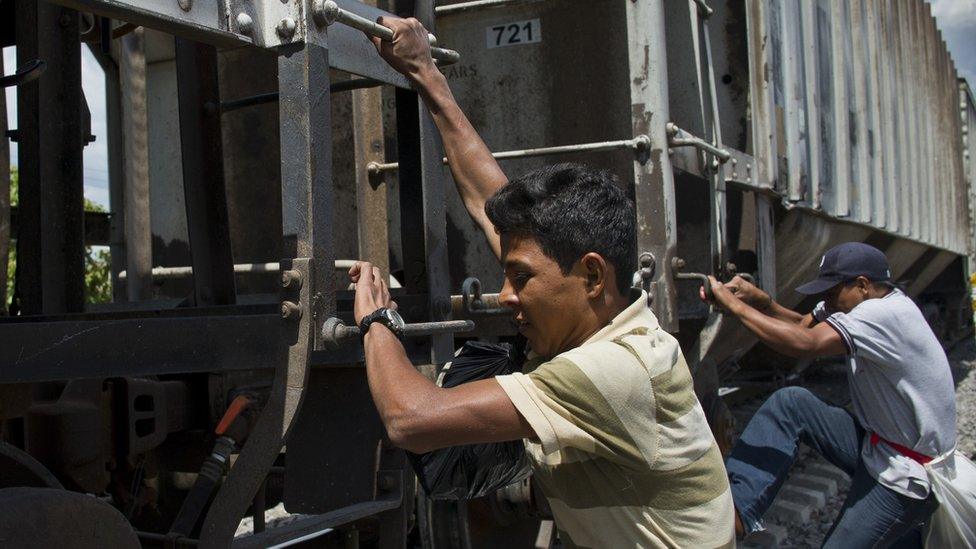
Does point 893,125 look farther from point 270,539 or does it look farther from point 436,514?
point 270,539

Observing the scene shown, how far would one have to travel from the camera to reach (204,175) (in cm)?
284

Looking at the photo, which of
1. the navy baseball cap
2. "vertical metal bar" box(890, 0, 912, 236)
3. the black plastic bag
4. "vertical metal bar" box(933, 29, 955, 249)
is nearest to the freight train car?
the black plastic bag

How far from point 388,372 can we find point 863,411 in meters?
2.59

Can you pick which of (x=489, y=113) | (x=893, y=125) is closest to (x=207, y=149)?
(x=489, y=113)

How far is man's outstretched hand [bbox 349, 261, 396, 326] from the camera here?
72.5 inches

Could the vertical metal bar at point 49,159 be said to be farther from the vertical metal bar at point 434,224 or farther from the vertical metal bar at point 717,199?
the vertical metal bar at point 717,199

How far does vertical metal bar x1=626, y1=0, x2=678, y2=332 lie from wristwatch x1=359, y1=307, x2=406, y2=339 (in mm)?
1797

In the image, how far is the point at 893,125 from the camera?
24.5 feet

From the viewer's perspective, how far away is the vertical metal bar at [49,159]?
2.65 meters

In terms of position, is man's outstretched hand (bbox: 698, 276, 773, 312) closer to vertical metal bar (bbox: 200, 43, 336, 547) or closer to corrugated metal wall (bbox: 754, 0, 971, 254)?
corrugated metal wall (bbox: 754, 0, 971, 254)

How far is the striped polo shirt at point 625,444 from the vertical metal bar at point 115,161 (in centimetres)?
285

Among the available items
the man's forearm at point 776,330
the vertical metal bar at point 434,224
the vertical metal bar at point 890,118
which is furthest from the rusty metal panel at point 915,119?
the vertical metal bar at point 434,224

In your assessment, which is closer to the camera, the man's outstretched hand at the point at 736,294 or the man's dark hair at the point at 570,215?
the man's dark hair at the point at 570,215

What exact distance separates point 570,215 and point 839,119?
181 inches
